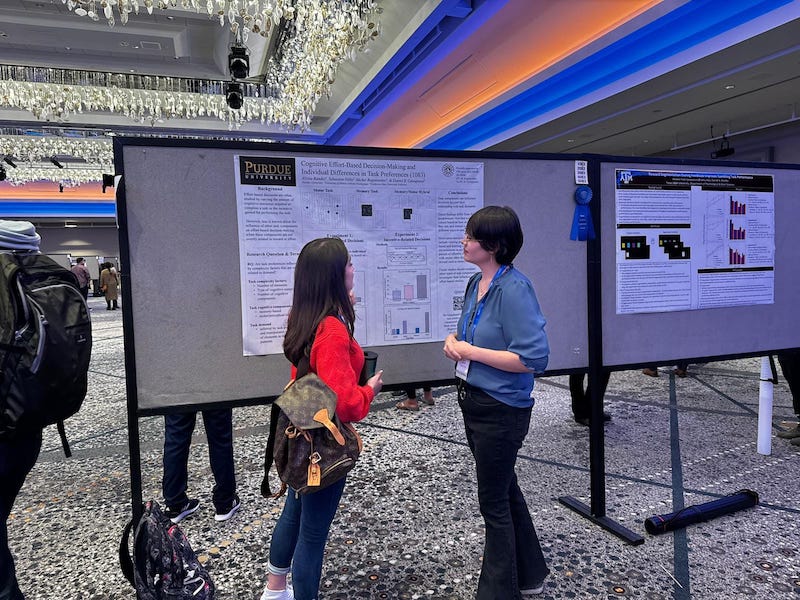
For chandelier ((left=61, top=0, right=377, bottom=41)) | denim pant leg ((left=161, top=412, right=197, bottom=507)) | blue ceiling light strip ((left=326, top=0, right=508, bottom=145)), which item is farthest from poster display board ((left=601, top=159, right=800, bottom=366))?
chandelier ((left=61, top=0, right=377, bottom=41))

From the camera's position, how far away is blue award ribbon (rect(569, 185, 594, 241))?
6.59 ft

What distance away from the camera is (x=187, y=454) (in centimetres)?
233

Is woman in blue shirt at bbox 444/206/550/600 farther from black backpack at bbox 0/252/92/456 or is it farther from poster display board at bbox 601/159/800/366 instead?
black backpack at bbox 0/252/92/456

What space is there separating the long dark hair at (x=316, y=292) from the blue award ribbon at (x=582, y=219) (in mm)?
1047

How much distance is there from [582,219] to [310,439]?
1377 mm

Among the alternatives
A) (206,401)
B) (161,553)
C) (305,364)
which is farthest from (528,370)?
(161,553)

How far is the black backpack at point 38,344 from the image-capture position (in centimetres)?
148

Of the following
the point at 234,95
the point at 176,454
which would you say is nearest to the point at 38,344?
the point at 176,454

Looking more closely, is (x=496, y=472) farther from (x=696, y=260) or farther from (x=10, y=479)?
(x=10, y=479)

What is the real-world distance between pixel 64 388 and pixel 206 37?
7275 mm

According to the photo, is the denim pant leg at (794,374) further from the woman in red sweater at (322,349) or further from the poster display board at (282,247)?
the woman in red sweater at (322,349)

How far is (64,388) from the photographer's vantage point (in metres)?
1.59

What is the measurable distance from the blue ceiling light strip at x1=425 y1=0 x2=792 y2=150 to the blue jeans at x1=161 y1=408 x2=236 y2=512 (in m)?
5.58

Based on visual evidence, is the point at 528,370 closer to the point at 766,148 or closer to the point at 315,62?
the point at 315,62
